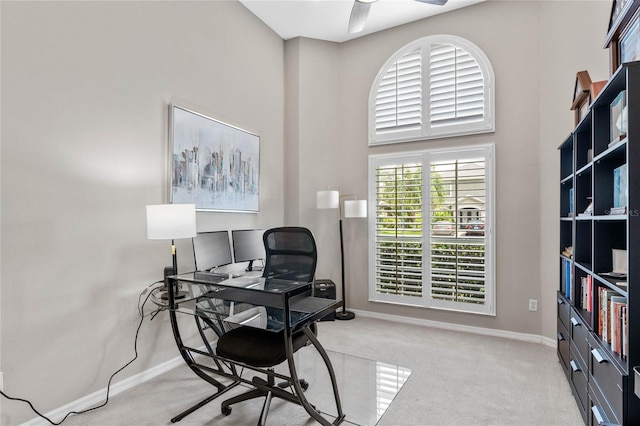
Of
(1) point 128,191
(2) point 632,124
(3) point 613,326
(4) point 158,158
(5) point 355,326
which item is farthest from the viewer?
(5) point 355,326

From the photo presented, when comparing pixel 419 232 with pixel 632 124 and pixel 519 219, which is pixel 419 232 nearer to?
pixel 519 219

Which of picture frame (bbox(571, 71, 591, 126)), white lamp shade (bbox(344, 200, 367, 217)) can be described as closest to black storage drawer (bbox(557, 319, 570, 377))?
picture frame (bbox(571, 71, 591, 126))

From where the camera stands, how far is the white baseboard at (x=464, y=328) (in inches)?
136

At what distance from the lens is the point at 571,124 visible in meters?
3.10

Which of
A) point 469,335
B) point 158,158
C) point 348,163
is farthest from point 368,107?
point 469,335

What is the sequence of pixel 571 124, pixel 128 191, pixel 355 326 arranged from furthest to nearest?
1. pixel 355 326
2. pixel 571 124
3. pixel 128 191

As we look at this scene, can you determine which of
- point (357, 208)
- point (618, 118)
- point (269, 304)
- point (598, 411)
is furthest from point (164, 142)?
point (598, 411)

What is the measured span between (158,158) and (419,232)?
112 inches

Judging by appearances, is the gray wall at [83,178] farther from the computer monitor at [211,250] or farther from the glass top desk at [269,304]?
the glass top desk at [269,304]

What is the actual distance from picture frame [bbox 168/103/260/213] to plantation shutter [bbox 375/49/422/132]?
160 centimetres

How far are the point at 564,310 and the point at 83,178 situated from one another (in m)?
3.58

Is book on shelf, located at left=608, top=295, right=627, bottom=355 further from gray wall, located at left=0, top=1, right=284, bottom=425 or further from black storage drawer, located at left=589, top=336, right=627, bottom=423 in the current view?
gray wall, located at left=0, top=1, right=284, bottom=425

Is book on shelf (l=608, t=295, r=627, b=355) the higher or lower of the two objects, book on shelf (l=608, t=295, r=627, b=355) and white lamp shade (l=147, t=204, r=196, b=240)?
the lower

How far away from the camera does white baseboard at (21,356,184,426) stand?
2.10 meters
